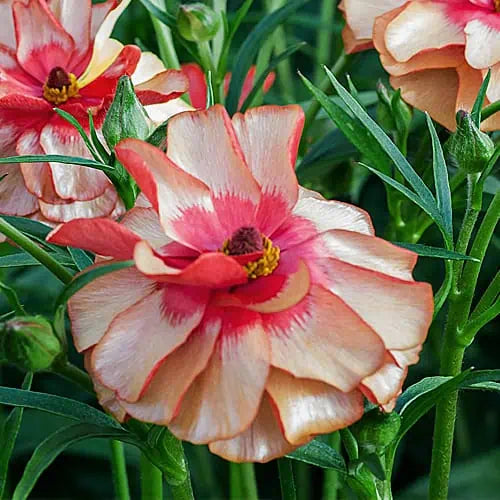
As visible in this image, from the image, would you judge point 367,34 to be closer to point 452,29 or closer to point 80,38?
point 452,29

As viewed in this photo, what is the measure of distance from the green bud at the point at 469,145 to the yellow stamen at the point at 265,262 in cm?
11

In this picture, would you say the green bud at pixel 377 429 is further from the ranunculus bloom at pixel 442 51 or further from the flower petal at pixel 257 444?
the ranunculus bloom at pixel 442 51

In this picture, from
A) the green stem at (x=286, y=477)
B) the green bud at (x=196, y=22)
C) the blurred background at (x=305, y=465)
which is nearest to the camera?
the green stem at (x=286, y=477)

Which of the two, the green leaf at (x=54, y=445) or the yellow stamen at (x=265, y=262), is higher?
the yellow stamen at (x=265, y=262)

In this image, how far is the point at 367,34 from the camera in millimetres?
561

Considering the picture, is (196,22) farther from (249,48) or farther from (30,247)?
(30,247)

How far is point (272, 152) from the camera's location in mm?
404

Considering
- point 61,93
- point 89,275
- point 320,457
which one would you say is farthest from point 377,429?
point 61,93

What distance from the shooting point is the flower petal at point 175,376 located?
0.35 metres

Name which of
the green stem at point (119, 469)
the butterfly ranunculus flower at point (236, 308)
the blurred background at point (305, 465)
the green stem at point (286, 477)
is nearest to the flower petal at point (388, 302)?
the butterfly ranunculus flower at point (236, 308)

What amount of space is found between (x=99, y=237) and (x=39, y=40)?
20cm

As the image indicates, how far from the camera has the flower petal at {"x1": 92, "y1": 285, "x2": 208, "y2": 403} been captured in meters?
0.36

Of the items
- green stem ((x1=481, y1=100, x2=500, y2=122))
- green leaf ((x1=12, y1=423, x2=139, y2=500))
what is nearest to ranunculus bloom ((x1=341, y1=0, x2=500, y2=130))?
green stem ((x1=481, y1=100, x2=500, y2=122))

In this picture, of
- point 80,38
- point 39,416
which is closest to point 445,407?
point 80,38
